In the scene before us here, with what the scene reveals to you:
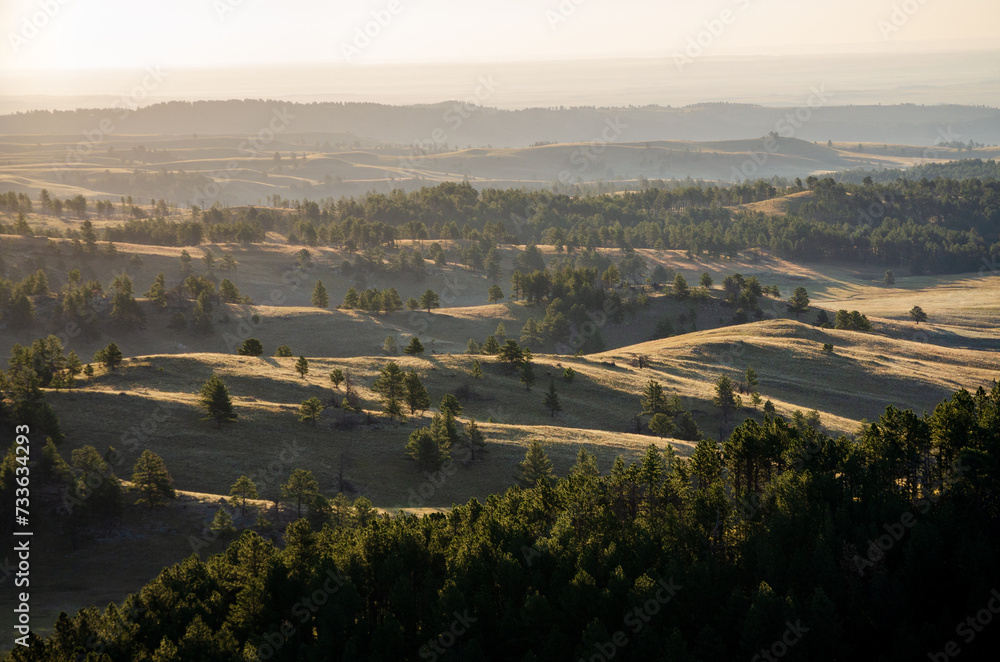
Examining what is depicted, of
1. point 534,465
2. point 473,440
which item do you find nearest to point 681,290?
point 473,440

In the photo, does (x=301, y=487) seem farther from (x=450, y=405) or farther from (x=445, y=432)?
(x=450, y=405)

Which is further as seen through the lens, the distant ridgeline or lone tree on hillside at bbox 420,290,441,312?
lone tree on hillside at bbox 420,290,441,312

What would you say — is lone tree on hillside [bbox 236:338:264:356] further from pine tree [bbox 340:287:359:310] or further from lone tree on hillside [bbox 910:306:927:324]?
lone tree on hillside [bbox 910:306:927:324]

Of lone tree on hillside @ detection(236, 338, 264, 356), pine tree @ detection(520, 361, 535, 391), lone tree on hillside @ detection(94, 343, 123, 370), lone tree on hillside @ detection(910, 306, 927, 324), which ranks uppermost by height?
lone tree on hillside @ detection(94, 343, 123, 370)

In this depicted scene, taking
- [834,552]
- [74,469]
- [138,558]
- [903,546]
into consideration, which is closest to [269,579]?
[138,558]

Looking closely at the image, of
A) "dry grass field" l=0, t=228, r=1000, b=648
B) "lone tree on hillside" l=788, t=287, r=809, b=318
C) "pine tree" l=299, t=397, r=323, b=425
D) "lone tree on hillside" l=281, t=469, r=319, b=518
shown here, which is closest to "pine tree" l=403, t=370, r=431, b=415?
"dry grass field" l=0, t=228, r=1000, b=648

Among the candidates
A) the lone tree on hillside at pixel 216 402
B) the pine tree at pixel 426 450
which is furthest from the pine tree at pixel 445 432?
the lone tree on hillside at pixel 216 402
